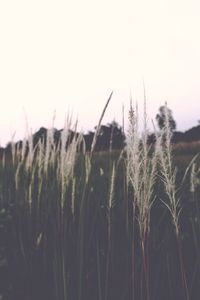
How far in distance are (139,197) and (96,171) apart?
198 inches

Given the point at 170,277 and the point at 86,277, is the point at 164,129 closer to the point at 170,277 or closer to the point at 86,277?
the point at 170,277

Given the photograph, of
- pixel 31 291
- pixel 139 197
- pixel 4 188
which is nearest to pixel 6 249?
pixel 31 291

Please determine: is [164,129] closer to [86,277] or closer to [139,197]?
[139,197]

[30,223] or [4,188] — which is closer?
[30,223]

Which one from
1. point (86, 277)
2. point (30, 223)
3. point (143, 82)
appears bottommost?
point (86, 277)

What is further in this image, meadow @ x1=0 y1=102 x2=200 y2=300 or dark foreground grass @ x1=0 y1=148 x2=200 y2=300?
dark foreground grass @ x1=0 y1=148 x2=200 y2=300

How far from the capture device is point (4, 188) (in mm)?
4715

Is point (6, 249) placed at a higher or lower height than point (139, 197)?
lower

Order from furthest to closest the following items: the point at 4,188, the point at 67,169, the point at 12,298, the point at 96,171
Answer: the point at 96,171
the point at 4,188
the point at 12,298
the point at 67,169

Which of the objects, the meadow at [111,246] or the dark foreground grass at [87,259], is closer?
the meadow at [111,246]

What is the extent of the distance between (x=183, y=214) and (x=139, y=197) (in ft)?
9.88

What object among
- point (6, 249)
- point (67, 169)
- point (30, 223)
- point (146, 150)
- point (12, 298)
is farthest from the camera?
point (6, 249)

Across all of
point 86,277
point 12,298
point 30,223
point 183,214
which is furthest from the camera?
point 183,214

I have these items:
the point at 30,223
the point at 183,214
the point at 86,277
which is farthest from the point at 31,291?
the point at 183,214
